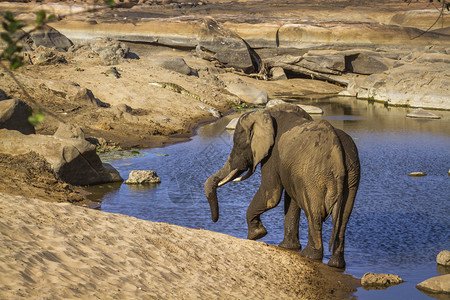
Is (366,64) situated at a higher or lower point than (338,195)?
lower

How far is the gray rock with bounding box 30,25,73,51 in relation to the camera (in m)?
28.5

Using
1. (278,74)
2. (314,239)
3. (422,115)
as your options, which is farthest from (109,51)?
(314,239)

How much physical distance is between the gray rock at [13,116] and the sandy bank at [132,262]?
495 centimetres

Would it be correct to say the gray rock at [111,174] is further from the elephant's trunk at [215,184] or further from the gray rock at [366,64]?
the gray rock at [366,64]

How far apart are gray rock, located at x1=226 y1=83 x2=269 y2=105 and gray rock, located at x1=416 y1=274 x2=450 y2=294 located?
19.3 m

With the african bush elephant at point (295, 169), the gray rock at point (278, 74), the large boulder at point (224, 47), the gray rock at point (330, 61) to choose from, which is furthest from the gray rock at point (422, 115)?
the african bush elephant at point (295, 169)

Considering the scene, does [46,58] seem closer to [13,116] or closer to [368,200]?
[13,116]

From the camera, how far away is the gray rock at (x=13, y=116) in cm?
1234

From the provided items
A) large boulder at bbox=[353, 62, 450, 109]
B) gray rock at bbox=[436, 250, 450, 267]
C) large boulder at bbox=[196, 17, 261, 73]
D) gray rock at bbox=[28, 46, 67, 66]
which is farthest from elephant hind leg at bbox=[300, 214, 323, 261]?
large boulder at bbox=[196, 17, 261, 73]

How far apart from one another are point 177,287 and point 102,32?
3047cm

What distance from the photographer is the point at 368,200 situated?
11266 mm

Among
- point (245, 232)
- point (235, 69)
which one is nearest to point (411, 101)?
point (235, 69)

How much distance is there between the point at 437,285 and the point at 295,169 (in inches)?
79.8

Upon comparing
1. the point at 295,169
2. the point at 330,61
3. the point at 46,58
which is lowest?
the point at 330,61
